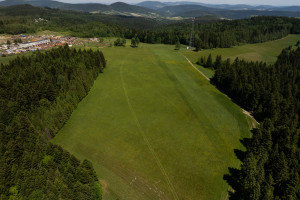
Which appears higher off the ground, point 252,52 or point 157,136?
point 252,52

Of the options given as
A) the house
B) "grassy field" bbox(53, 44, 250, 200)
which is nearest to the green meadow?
"grassy field" bbox(53, 44, 250, 200)

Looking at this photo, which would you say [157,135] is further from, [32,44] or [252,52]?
[32,44]

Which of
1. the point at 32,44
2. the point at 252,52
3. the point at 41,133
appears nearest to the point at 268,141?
the point at 41,133

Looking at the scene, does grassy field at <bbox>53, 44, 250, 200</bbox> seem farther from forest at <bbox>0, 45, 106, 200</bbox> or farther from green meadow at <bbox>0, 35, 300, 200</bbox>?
A: forest at <bbox>0, 45, 106, 200</bbox>

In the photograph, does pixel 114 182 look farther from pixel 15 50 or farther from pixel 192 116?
pixel 15 50

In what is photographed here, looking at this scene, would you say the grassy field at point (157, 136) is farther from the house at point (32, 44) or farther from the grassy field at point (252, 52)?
the house at point (32, 44)

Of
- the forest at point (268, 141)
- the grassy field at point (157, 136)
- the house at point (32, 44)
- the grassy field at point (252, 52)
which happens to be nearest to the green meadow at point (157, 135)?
the grassy field at point (157, 136)
